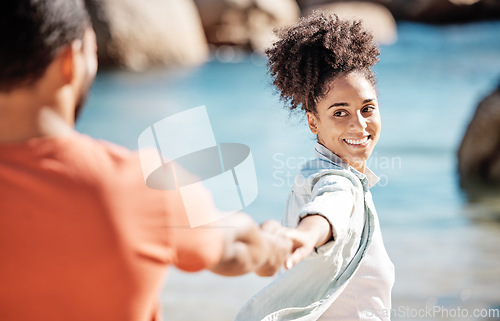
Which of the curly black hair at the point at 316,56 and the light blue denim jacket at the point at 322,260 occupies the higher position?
the curly black hair at the point at 316,56

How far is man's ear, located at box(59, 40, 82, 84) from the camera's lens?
1192 mm

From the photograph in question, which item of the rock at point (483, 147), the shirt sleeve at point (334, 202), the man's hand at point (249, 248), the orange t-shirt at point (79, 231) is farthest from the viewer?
the rock at point (483, 147)

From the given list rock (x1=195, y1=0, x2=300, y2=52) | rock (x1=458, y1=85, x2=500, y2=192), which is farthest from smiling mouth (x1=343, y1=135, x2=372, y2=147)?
rock (x1=195, y1=0, x2=300, y2=52)

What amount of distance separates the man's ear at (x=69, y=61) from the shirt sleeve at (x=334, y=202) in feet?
2.18

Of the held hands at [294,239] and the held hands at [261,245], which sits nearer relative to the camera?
the held hands at [261,245]

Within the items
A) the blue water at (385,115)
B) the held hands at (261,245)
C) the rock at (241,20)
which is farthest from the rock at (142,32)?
the held hands at (261,245)

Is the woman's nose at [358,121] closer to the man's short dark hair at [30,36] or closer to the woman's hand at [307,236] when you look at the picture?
the woman's hand at [307,236]

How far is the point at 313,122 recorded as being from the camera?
2.13 meters

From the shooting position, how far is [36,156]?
44.6 inches

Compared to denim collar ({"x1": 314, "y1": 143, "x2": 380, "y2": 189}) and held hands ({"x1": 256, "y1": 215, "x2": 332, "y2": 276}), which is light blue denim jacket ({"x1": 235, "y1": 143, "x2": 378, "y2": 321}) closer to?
denim collar ({"x1": 314, "y1": 143, "x2": 380, "y2": 189})

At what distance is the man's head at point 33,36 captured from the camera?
112 centimetres

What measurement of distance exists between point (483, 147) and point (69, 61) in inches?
243

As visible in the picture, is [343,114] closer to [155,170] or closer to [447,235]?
[155,170]

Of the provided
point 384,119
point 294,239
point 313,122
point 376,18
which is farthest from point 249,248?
point 376,18
